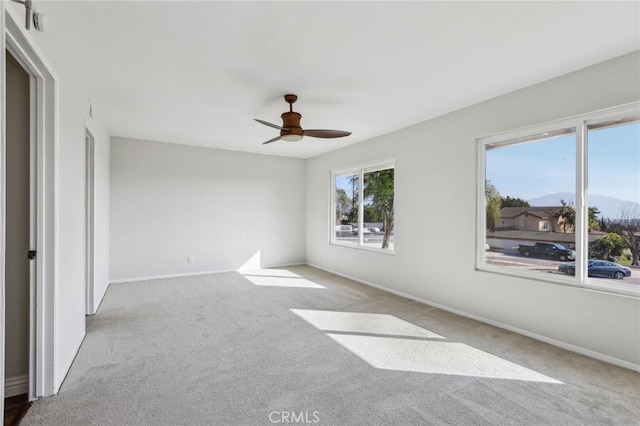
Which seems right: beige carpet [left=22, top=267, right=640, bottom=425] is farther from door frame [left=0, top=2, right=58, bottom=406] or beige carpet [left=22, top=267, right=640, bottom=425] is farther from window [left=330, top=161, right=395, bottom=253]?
window [left=330, top=161, right=395, bottom=253]

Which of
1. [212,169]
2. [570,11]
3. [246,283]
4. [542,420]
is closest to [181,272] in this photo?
[246,283]

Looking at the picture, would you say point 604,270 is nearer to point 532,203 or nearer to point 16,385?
point 532,203

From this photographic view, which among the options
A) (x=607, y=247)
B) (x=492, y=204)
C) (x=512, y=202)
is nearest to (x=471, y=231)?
(x=492, y=204)

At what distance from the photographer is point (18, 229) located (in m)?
2.01

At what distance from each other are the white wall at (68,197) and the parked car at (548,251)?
411 cm

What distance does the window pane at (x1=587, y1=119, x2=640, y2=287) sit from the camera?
98.8 inches

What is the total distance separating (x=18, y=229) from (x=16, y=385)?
3.45ft

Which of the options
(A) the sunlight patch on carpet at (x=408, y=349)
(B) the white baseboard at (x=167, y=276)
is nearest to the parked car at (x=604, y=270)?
(A) the sunlight patch on carpet at (x=408, y=349)

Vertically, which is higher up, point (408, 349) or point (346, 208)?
point (346, 208)

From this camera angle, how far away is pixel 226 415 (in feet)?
6.14

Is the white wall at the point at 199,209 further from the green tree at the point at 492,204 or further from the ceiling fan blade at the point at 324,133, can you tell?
the green tree at the point at 492,204

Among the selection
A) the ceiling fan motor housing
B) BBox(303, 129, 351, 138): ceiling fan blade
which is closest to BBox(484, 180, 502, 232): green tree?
BBox(303, 129, 351, 138): ceiling fan blade

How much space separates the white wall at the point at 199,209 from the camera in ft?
16.8

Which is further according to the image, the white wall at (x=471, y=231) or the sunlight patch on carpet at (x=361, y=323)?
the sunlight patch on carpet at (x=361, y=323)
